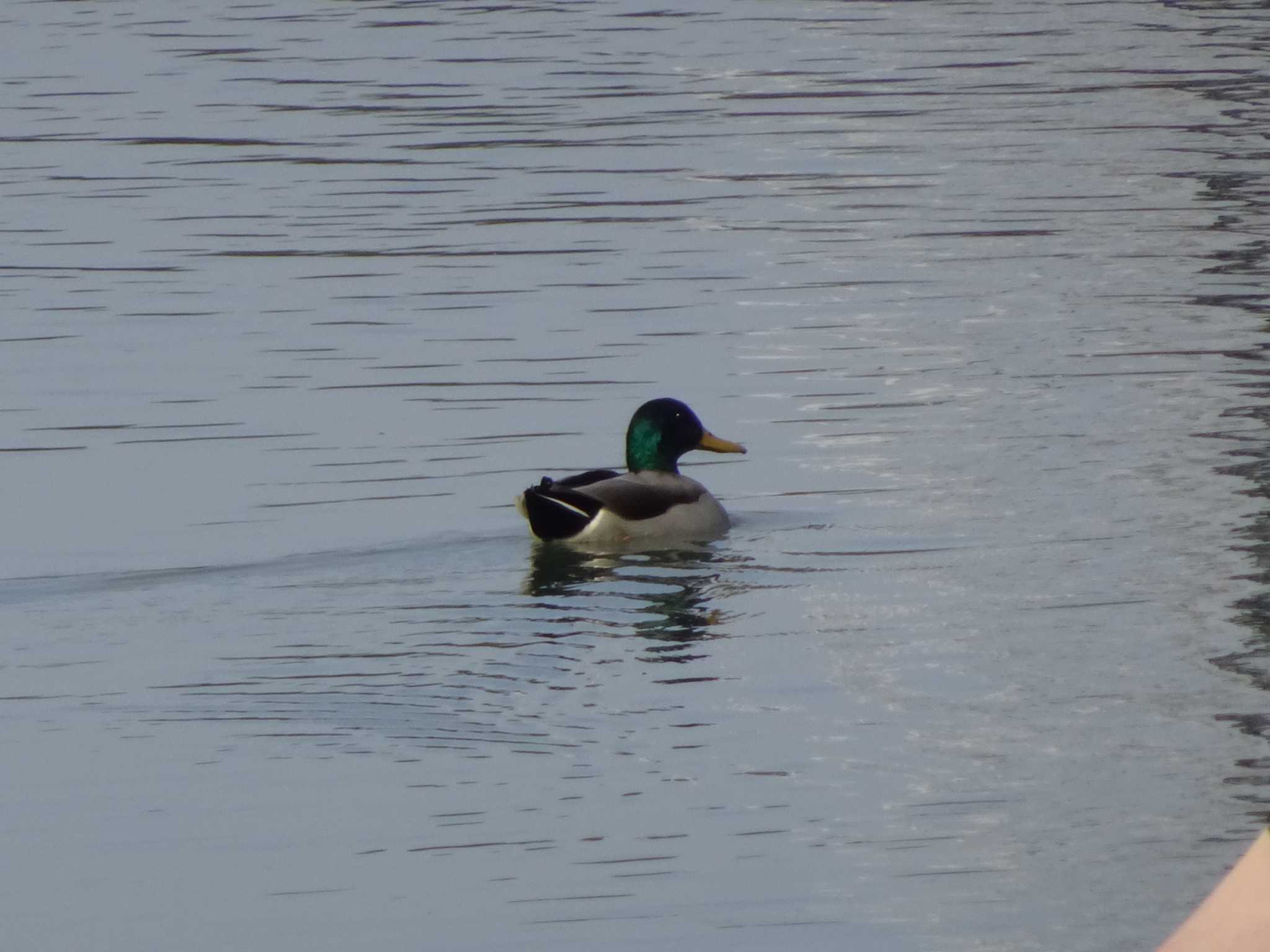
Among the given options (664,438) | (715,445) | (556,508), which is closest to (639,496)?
(556,508)

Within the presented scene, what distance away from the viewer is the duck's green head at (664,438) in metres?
12.3

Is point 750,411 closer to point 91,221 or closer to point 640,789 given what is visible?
point 640,789

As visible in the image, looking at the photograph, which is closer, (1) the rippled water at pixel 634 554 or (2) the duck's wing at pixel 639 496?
(1) the rippled water at pixel 634 554

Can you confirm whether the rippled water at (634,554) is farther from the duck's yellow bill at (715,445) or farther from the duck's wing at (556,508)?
the duck's yellow bill at (715,445)

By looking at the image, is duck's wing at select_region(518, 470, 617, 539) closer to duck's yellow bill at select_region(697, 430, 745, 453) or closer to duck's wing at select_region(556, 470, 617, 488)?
duck's wing at select_region(556, 470, 617, 488)

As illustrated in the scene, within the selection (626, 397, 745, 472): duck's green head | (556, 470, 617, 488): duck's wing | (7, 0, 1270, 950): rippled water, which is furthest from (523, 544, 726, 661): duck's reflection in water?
(626, 397, 745, 472): duck's green head

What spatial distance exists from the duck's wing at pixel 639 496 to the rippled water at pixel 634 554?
0.86 feet

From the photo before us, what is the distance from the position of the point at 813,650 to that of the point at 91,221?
13157mm

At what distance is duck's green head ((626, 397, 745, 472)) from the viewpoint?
40.4 ft

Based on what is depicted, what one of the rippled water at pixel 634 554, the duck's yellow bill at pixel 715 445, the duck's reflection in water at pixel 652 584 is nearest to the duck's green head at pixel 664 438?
the duck's yellow bill at pixel 715 445

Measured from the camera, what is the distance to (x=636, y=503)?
38.2 feet

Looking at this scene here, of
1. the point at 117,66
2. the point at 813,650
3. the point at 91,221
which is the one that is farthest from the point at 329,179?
the point at 813,650

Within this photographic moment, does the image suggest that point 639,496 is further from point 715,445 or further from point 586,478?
point 715,445

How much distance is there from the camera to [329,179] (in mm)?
23359
